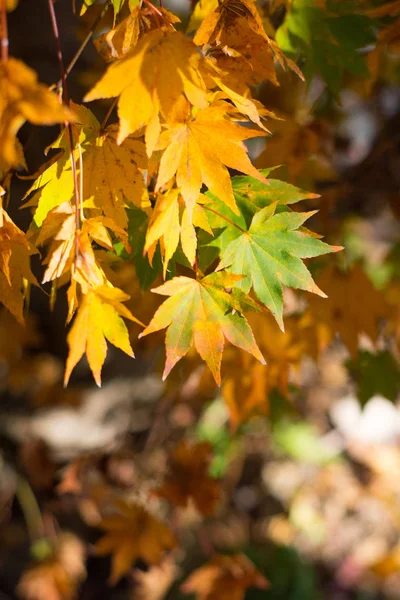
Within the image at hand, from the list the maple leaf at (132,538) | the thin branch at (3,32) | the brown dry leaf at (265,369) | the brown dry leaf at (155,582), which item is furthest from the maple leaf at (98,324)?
the brown dry leaf at (155,582)

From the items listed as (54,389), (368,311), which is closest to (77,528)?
(54,389)

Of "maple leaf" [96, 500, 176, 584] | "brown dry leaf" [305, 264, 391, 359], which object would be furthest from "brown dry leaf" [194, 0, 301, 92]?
"maple leaf" [96, 500, 176, 584]

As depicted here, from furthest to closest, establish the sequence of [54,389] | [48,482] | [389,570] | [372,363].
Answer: [389,570]
[54,389]
[48,482]
[372,363]

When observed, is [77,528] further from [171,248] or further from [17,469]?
[171,248]

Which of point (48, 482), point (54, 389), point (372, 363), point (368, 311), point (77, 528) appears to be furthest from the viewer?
point (77, 528)

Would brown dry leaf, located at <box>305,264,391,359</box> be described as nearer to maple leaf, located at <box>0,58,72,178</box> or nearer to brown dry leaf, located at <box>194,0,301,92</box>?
brown dry leaf, located at <box>194,0,301,92</box>

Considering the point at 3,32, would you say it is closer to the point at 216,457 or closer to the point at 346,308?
the point at 346,308
